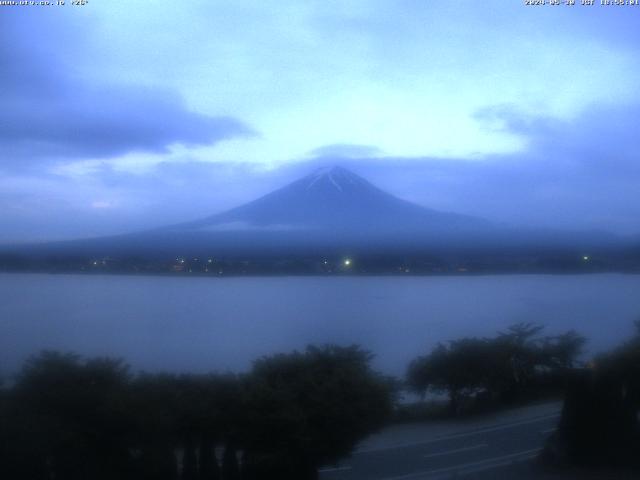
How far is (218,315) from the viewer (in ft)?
23.6

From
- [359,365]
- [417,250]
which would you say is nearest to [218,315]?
[359,365]

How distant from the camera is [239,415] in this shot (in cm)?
590

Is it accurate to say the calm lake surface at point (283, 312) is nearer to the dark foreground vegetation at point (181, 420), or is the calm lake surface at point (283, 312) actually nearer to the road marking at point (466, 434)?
the dark foreground vegetation at point (181, 420)

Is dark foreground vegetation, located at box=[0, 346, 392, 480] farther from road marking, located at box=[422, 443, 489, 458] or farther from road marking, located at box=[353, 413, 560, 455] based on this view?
road marking, located at box=[422, 443, 489, 458]

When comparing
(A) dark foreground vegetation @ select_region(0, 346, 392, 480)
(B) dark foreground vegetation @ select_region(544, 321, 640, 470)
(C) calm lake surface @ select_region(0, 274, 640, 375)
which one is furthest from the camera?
(C) calm lake surface @ select_region(0, 274, 640, 375)

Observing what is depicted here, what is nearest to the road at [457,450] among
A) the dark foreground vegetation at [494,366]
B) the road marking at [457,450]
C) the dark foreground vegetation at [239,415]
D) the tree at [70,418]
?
the road marking at [457,450]

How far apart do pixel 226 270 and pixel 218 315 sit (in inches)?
24.6

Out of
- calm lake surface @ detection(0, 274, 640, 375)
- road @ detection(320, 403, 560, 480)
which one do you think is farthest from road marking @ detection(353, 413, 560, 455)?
calm lake surface @ detection(0, 274, 640, 375)

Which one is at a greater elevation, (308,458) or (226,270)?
(226,270)

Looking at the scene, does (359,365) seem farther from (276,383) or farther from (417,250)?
(417,250)

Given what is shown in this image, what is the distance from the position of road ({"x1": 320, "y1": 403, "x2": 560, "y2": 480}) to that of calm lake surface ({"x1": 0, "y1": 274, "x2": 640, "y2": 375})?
0.82m

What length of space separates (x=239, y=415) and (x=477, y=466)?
204 cm

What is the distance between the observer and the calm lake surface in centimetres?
649

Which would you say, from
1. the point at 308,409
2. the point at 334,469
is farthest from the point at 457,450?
the point at 308,409
